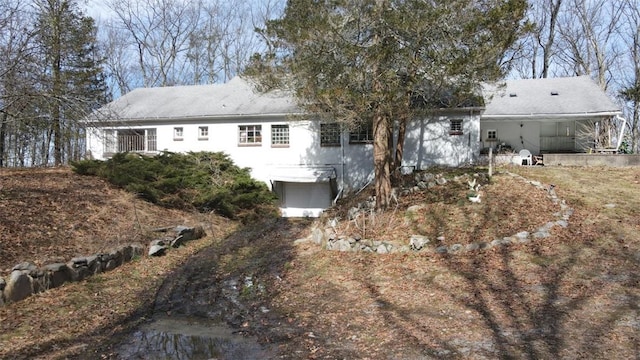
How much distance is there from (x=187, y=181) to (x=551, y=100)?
52.9ft

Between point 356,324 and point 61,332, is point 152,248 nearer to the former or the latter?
point 61,332

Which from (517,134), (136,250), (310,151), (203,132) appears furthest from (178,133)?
(517,134)

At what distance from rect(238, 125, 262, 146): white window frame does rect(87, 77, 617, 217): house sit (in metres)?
0.04

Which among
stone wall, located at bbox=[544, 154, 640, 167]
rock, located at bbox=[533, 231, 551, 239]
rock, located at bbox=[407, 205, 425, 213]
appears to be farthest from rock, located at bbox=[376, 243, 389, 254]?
stone wall, located at bbox=[544, 154, 640, 167]

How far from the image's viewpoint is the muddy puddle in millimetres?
5285

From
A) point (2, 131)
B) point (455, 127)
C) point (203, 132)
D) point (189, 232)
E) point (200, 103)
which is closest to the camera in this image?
point (189, 232)

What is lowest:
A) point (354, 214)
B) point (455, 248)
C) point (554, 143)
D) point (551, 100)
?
point (455, 248)

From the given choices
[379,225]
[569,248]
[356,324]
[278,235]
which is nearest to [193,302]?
[356,324]

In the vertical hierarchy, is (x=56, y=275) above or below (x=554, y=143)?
below

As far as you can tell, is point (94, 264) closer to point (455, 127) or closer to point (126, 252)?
point (126, 252)

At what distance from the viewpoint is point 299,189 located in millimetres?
19750

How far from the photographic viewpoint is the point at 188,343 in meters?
5.71

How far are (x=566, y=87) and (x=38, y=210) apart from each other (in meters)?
21.9

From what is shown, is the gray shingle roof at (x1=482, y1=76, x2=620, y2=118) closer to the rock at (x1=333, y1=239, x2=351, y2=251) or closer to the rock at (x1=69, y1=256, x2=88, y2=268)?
the rock at (x1=333, y1=239, x2=351, y2=251)
